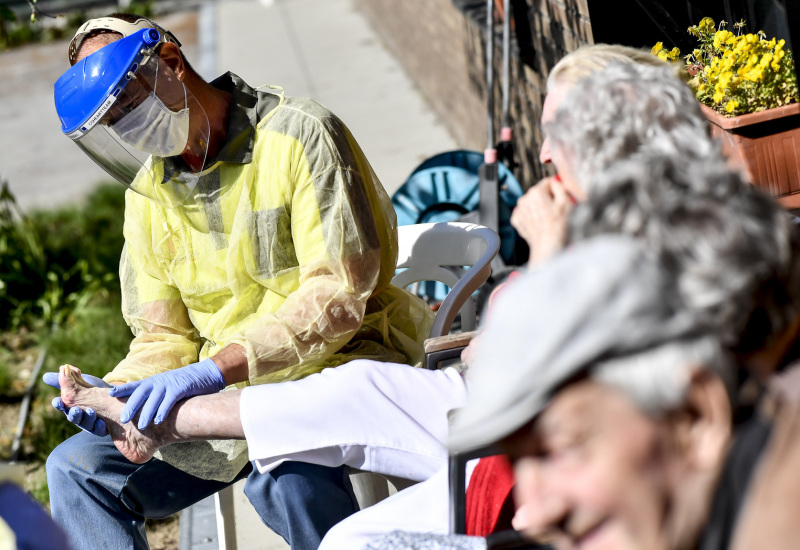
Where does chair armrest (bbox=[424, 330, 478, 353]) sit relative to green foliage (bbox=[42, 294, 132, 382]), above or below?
above

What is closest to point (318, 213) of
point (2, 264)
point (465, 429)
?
point (465, 429)

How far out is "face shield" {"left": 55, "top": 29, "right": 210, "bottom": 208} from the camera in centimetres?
214

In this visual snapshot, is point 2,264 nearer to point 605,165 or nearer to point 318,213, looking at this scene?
point 318,213

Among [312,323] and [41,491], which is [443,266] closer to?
[312,323]

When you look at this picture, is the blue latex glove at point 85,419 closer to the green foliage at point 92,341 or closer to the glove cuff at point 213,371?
the glove cuff at point 213,371

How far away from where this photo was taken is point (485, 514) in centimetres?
169

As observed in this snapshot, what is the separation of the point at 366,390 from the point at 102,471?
773mm

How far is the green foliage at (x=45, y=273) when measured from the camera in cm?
478

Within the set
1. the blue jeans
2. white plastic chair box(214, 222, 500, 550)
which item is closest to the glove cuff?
the blue jeans

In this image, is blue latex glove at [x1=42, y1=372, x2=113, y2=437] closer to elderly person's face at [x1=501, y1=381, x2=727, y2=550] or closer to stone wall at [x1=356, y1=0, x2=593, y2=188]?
elderly person's face at [x1=501, y1=381, x2=727, y2=550]

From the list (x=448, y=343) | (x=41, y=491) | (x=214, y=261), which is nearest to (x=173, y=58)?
(x=214, y=261)

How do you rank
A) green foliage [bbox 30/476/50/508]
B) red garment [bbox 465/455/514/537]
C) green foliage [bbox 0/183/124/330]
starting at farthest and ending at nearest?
green foliage [bbox 0/183/124/330]
green foliage [bbox 30/476/50/508]
red garment [bbox 465/455/514/537]

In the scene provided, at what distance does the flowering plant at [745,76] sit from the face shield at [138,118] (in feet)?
4.17

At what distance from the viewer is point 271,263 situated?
2287mm
